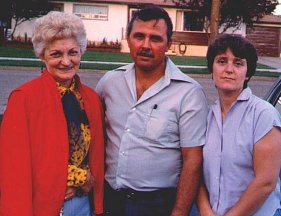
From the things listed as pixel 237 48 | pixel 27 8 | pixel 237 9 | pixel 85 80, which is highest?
pixel 237 9

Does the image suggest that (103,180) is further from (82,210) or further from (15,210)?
(15,210)

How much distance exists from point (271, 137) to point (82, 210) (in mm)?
1099

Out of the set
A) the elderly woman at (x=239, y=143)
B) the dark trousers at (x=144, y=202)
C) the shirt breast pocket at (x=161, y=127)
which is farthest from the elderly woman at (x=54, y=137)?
the elderly woman at (x=239, y=143)

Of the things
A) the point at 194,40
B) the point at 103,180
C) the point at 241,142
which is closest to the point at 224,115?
the point at 241,142

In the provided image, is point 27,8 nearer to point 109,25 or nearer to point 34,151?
point 109,25

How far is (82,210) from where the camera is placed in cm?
287

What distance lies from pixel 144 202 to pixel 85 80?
1349 centimetres

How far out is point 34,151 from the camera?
2596mm

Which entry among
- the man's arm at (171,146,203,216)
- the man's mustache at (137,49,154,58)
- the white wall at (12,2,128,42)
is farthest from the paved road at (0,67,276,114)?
the white wall at (12,2,128,42)

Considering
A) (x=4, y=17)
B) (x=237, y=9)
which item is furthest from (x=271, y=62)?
(x=4, y=17)

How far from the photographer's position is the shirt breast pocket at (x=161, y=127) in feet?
9.50

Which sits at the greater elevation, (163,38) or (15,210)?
(163,38)

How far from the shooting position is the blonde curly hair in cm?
274

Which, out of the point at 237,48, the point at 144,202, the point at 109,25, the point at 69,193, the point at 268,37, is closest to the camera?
the point at 237,48
